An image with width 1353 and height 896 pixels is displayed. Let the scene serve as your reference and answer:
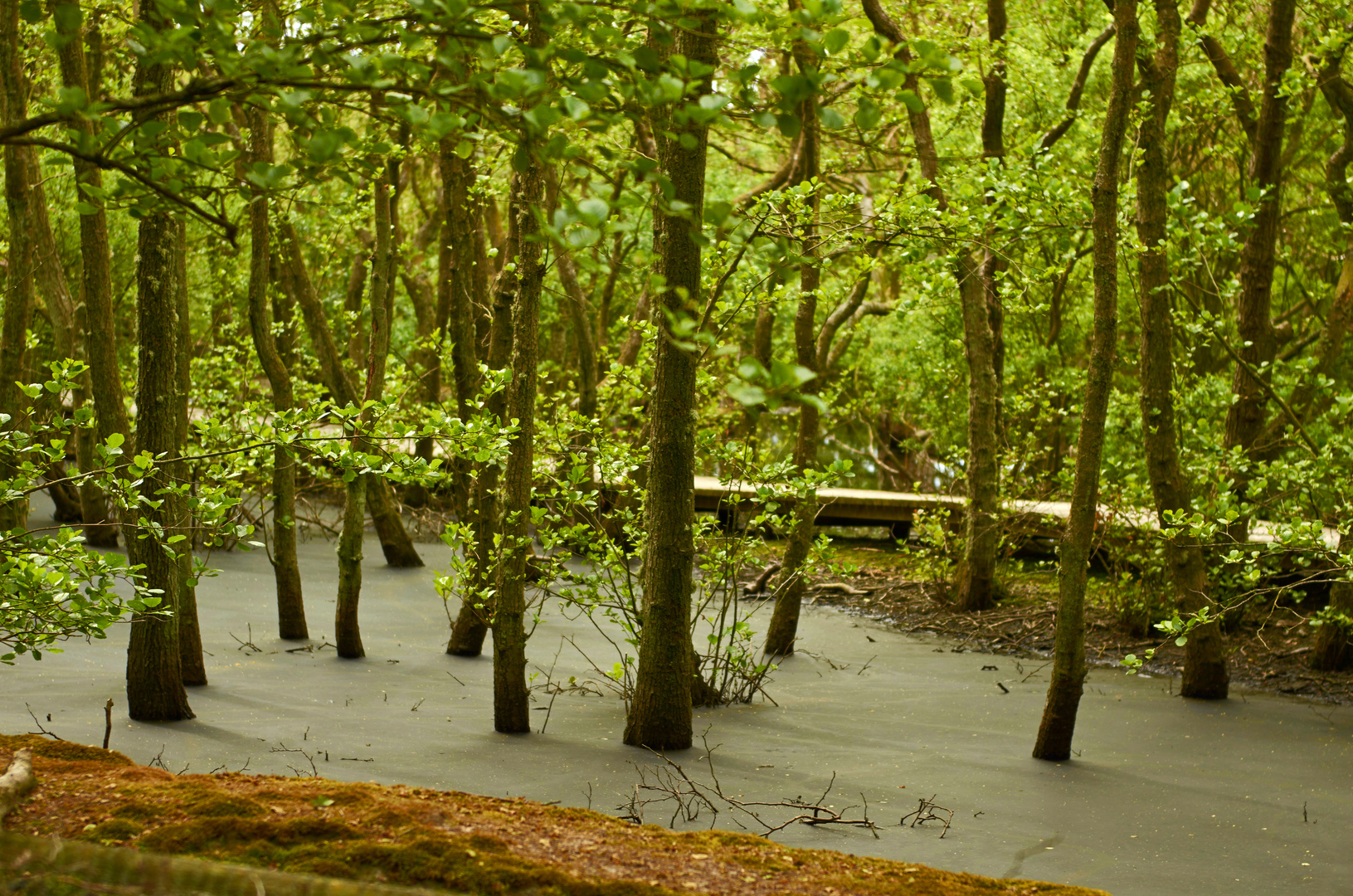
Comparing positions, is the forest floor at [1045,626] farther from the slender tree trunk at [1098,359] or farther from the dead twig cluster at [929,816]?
the dead twig cluster at [929,816]

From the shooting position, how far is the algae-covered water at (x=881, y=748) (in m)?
5.46

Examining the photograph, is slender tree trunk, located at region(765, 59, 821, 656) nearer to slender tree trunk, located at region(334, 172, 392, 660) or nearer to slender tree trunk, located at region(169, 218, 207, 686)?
slender tree trunk, located at region(334, 172, 392, 660)

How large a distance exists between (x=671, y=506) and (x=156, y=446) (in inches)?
115

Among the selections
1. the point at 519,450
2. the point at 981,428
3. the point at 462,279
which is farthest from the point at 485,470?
the point at 981,428

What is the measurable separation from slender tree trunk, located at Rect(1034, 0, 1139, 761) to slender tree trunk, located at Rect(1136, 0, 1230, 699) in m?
1.76

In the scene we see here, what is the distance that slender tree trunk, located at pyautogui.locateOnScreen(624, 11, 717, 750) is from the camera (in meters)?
6.50

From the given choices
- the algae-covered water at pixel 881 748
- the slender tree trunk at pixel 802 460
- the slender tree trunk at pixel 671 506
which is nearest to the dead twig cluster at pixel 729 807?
the algae-covered water at pixel 881 748

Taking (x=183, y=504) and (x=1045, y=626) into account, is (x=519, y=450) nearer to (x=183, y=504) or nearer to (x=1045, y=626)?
(x=183, y=504)

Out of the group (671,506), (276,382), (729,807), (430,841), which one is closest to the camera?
(430,841)

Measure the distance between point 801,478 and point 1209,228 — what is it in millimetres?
3308

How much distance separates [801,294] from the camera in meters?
8.23

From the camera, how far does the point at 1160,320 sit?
8.62 m

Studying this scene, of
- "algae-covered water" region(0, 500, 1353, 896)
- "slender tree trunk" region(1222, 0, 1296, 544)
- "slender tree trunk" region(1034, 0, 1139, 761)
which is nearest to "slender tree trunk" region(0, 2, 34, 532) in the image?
"algae-covered water" region(0, 500, 1353, 896)

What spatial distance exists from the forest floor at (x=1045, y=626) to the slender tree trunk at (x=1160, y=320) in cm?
73
